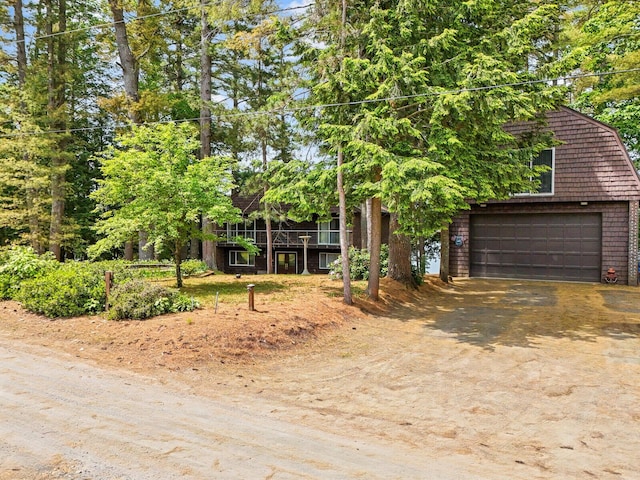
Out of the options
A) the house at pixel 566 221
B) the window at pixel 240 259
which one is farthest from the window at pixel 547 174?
the window at pixel 240 259

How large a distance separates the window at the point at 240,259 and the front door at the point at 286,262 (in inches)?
67.0

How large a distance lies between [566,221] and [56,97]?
22481 millimetres

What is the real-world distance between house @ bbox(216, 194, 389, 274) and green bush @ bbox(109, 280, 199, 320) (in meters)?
14.9

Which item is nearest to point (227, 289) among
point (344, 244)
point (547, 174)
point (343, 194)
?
point (344, 244)

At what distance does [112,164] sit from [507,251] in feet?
49.0

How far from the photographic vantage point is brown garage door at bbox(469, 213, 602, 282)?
16219 mm

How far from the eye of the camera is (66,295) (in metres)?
8.69

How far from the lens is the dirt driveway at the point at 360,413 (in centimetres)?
356

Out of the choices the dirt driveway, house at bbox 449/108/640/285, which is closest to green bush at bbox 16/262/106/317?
the dirt driveway

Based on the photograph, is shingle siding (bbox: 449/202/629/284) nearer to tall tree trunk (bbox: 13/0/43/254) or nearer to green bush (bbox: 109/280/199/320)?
green bush (bbox: 109/280/199/320)

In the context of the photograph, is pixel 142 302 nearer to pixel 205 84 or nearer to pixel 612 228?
pixel 205 84

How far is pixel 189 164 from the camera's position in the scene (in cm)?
1154

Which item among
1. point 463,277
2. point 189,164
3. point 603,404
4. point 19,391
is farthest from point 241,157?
point 603,404

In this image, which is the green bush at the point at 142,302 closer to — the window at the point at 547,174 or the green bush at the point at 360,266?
the green bush at the point at 360,266
